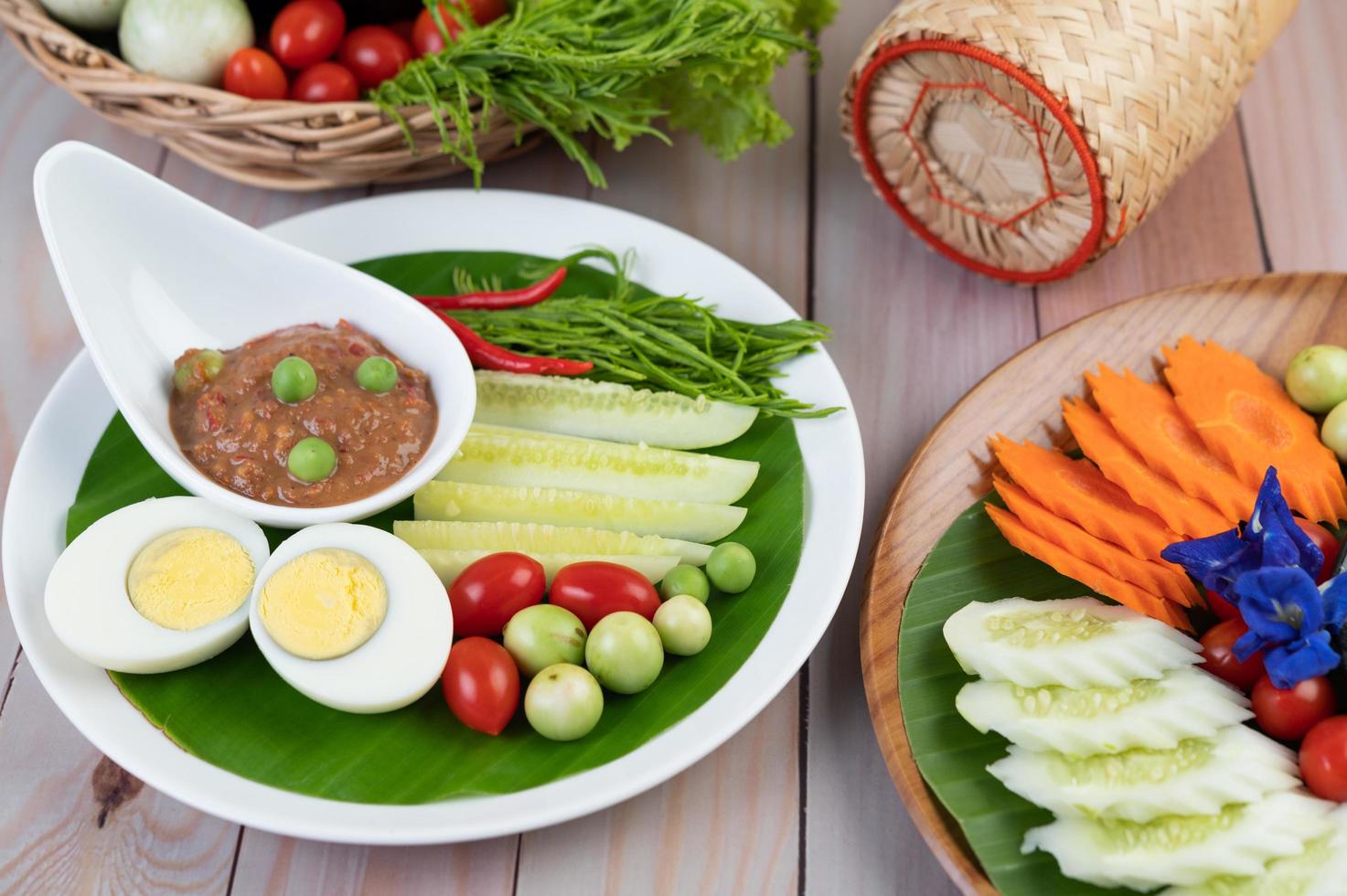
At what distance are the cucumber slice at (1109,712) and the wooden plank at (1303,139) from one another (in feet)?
5.69

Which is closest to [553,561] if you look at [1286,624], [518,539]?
[518,539]

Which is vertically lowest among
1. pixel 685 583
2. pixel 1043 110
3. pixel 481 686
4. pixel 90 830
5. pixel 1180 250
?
pixel 90 830

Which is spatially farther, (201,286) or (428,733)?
(201,286)

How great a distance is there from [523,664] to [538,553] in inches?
9.7

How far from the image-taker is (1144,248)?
311 centimetres

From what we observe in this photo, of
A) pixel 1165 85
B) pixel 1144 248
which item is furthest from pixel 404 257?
pixel 1144 248

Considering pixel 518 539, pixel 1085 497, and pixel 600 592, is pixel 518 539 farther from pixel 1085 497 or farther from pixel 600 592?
pixel 1085 497

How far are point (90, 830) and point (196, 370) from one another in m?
0.87

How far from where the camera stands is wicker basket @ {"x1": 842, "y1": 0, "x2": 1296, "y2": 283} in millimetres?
2420

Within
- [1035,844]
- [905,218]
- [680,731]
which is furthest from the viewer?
[905,218]

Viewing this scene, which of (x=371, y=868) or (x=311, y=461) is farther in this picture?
(x=311, y=461)

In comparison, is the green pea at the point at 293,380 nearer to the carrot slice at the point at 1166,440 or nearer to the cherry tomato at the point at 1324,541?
the carrot slice at the point at 1166,440

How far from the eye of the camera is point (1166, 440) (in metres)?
2.29

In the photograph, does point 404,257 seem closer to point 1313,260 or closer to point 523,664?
point 523,664
